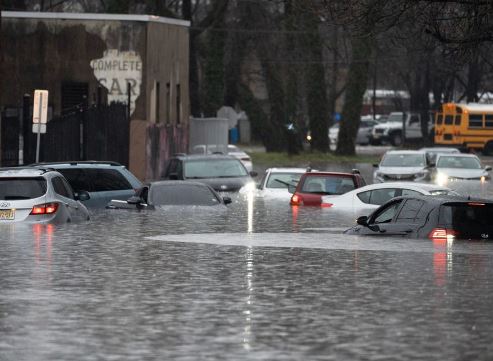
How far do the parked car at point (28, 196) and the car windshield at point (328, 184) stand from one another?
12060mm

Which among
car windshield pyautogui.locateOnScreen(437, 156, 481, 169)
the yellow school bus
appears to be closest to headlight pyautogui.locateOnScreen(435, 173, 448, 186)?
car windshield pyautogui.locateOnScreen(437, 156, 481, 169)

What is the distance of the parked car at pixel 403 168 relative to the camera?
53372 mm

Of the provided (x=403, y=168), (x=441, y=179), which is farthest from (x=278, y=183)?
(x=441, y=179)

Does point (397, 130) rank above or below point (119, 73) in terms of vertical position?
below

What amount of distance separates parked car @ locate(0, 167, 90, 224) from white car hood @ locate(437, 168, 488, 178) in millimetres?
30959

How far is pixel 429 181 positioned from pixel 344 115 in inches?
1254

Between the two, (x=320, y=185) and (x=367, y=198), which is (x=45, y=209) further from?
(x=320, y=185)

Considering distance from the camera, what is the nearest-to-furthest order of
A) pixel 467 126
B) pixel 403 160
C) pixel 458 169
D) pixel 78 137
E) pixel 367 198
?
pixel 367 198, pixel 78 137, pixel 403 160, pixel 458 169, pixel 467 126

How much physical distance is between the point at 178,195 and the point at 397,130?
74266 mm

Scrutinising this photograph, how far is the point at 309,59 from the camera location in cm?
8375

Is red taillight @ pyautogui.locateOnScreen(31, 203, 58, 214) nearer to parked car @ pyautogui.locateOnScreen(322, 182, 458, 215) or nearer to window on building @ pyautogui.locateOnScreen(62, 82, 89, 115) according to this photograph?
parked car @ pyautogui.locateOnScreen(322, 182, 458, 215)

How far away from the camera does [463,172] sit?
5591 centimetres

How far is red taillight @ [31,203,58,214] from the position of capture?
86.7ft

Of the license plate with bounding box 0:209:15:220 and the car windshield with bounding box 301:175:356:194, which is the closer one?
the license plate with bounding box 0:209:15:220
